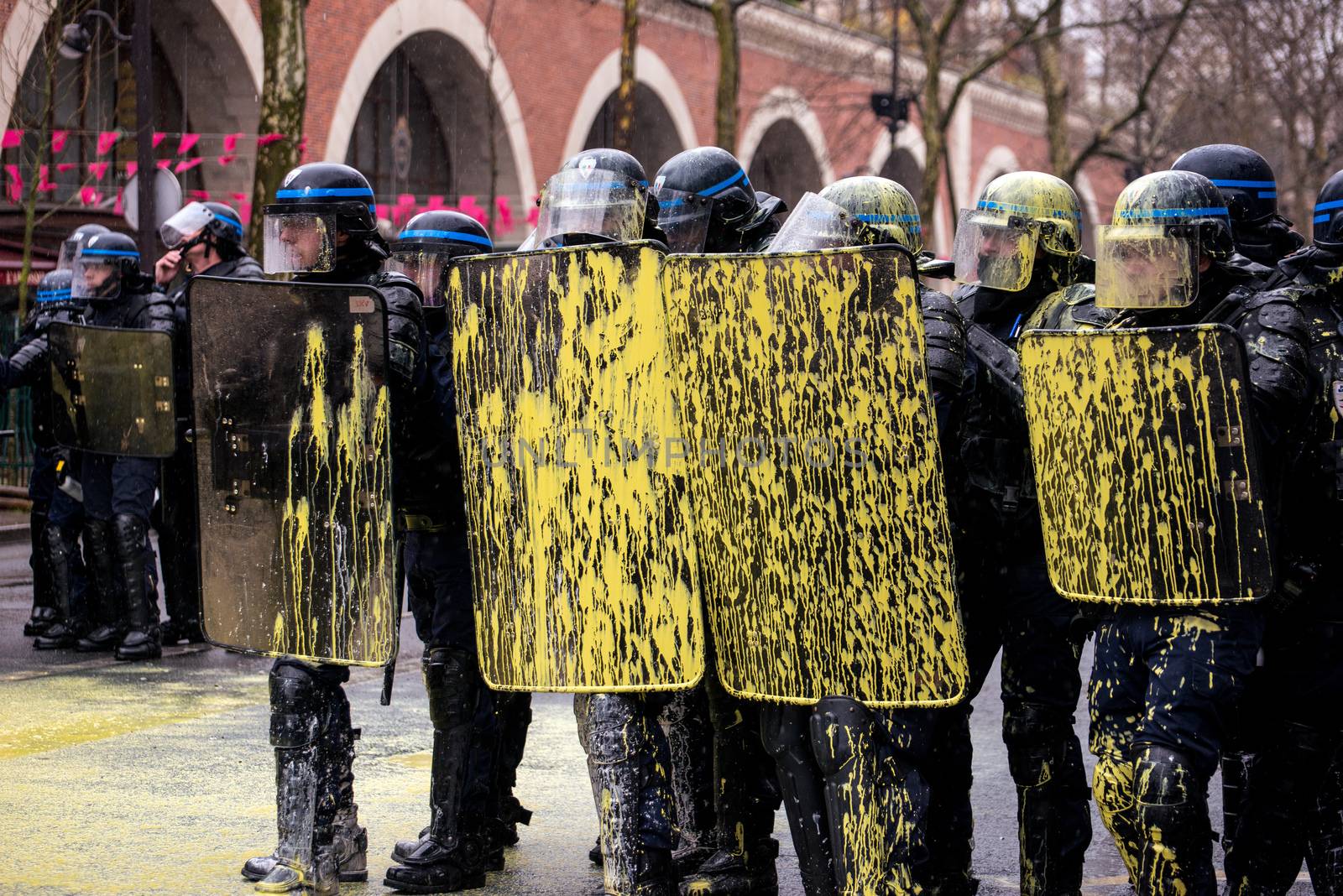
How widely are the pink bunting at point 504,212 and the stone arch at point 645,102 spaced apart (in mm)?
1292

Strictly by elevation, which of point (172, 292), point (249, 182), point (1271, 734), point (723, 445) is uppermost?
point (249, 182)

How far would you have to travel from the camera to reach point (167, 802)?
17.5ft

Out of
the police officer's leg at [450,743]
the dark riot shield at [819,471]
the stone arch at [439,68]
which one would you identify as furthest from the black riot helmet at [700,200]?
the stone arch at [439,68]

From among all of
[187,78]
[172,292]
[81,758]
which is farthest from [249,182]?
[81,758]

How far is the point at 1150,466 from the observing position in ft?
12.1

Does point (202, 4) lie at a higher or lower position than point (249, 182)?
higher

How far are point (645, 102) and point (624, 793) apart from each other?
81.9 ft

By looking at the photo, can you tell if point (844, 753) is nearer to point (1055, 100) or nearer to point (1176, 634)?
point (1176, 634)

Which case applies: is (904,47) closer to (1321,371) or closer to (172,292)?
(172,292)

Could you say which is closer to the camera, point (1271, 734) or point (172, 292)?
point (1271, 734)

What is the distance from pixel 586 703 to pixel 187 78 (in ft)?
61.7

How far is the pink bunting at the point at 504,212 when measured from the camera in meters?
24.1

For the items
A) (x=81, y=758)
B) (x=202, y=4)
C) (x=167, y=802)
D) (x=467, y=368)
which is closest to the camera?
(x=467, y=368)

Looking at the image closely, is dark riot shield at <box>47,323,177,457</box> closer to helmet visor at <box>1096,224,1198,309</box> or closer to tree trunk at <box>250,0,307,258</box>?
helmet visor at <box>1096,224,1198,309</box>
